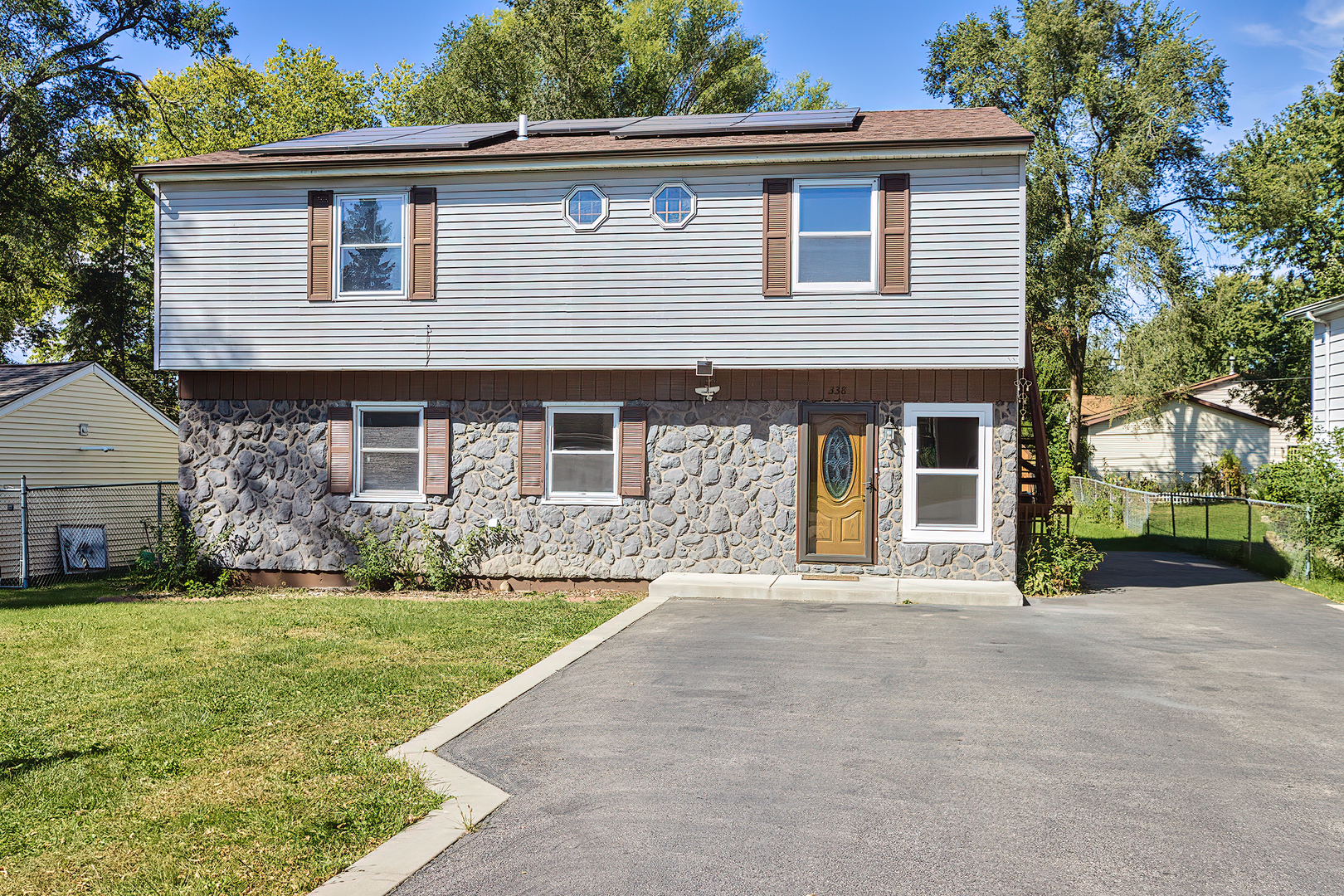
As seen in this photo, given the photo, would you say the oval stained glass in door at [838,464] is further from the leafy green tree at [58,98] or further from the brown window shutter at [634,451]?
the leafy green tree at [58,98]

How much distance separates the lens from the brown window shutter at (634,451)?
12523 mm

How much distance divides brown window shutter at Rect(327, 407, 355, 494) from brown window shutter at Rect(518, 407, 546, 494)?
8.17 feet

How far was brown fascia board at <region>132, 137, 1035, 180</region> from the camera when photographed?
1155cm

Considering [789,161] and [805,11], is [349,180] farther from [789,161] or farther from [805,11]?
[805,11]

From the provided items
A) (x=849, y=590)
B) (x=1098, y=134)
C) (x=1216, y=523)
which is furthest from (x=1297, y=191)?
(x=849, y=590)

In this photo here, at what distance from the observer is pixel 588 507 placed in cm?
1270

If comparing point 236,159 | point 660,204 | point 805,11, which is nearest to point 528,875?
point 660,204

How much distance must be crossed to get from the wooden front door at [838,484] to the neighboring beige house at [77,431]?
15971mm

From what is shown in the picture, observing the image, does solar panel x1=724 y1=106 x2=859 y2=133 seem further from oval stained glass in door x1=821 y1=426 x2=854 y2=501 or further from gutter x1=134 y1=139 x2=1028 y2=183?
oval stained glass in door x1=821 y1=426 x2=854 y2=501

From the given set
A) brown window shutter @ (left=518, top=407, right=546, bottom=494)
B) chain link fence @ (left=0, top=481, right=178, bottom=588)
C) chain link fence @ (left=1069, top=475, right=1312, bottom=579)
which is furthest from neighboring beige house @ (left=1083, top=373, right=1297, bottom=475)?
chain link fence @ (left=0, top=481, right=178, bottom=588)

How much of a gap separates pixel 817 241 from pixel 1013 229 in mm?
2446

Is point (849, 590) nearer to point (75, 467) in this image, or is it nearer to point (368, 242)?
point (368, 242)

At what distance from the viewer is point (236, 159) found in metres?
13.4

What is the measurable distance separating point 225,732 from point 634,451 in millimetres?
7255
